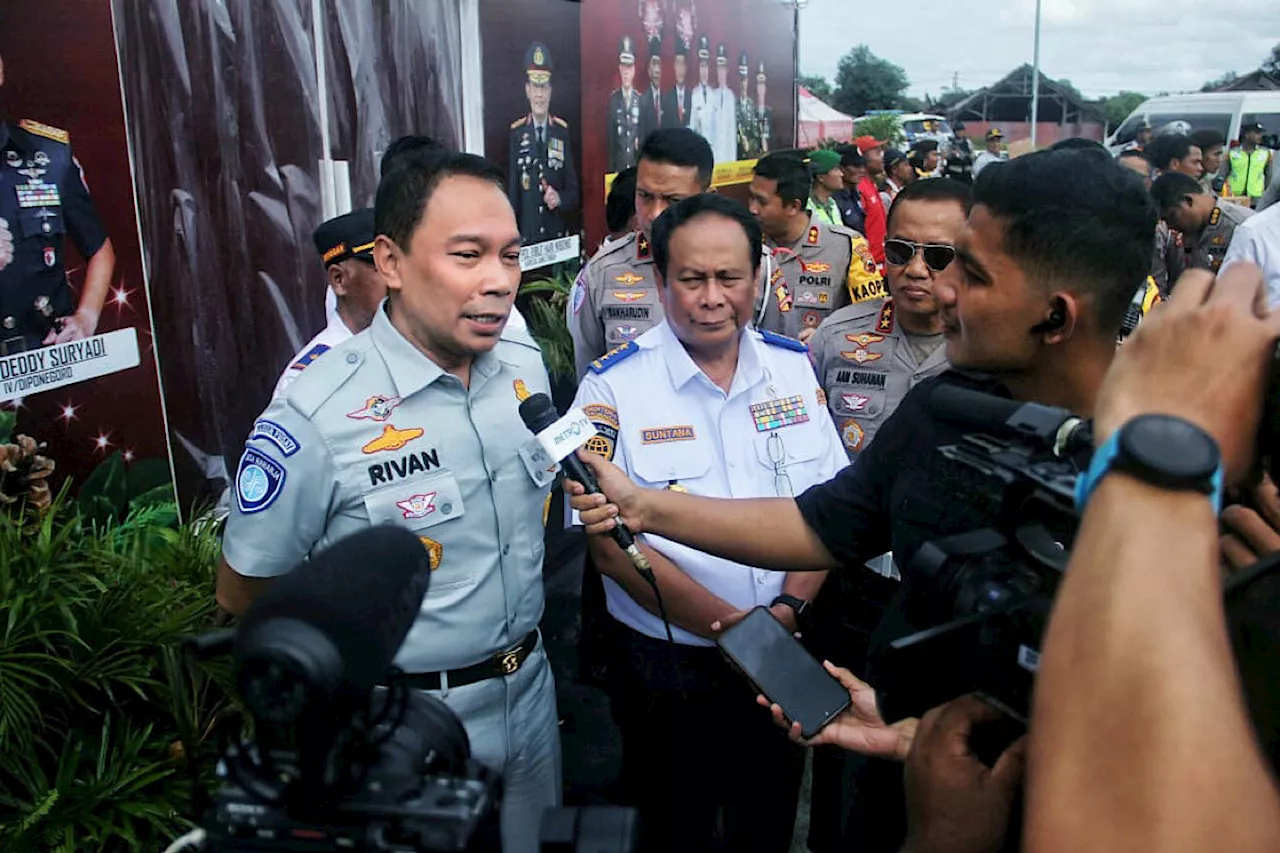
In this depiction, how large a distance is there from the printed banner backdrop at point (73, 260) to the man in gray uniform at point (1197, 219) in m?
Answer: 6.18

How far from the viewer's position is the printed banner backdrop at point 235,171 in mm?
3570

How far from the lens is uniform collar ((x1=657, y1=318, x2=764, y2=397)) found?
8.88 ft

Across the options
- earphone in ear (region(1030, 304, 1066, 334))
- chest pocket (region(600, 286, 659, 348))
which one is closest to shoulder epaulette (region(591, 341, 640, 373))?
earphone in ear (region(1030, 304, 1066, 334))

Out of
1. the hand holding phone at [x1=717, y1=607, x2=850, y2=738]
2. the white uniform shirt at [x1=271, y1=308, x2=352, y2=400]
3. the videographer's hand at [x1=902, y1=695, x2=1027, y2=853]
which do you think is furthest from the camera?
the white uniform shirt at [x1=271, y1=308, x2=352, y2=400]

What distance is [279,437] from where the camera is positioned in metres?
1.95

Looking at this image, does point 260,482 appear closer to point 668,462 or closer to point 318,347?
point 668,462

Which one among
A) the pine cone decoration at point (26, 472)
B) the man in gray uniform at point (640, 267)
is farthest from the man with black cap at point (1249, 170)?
the pine cone decoration at point (26, 472)

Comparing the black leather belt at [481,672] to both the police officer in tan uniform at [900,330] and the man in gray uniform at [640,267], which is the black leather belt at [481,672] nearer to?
the police officer in tan uniform at [900,330]

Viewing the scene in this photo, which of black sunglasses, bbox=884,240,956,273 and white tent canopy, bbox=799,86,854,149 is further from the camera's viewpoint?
white tent canopy, bbox=799,86,854,149

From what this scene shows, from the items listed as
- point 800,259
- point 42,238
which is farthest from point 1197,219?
point 42,238

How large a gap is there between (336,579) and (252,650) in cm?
12

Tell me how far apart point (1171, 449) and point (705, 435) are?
1.86m

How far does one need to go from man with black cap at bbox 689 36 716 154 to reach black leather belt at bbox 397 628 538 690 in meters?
7.34

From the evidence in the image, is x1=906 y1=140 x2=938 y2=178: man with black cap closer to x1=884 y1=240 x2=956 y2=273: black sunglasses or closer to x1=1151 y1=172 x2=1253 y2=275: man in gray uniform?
x1=1151 y1=172 x2=1253 y2=275: man in gray uniform
